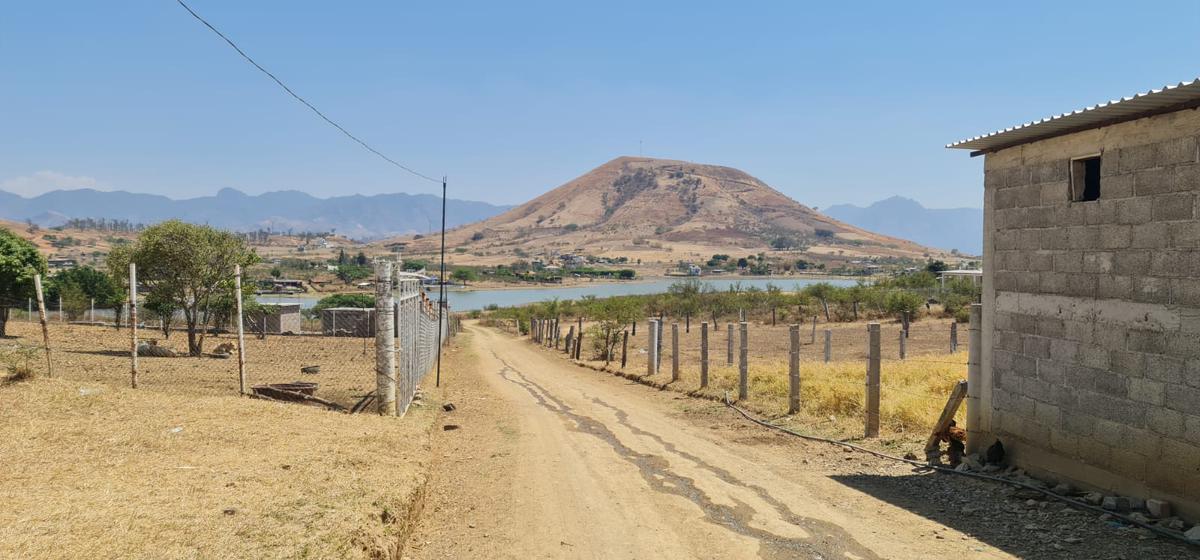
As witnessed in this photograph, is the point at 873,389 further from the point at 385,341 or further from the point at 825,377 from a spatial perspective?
the point at 385,341

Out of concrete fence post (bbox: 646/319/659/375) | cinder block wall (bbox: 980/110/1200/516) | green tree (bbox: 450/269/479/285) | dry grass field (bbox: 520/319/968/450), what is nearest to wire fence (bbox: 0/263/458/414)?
concrete fence post (bbox: 646/319/659/375)

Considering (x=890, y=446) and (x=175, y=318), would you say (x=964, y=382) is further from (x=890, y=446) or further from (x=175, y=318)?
(x=175, y=318)

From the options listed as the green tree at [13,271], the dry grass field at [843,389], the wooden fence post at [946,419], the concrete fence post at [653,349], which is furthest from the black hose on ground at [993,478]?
the green tree at [13,271]

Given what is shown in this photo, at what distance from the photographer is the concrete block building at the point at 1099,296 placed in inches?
285

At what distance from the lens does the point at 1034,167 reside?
927 cm

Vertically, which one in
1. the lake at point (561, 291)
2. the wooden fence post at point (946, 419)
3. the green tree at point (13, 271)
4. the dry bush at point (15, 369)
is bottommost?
the lake at point (561, 291)

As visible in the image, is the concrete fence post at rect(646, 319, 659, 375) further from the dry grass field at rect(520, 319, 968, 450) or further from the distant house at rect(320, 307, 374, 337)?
the distant house at rect(320, 307, 374, 337)

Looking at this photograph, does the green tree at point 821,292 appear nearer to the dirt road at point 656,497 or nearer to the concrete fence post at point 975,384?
the dirt road at point 656,497

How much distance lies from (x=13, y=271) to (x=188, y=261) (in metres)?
7.80

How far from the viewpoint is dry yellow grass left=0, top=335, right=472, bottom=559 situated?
5.51m

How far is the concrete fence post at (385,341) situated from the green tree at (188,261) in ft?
44.9

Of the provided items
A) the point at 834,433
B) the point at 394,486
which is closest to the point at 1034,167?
the point at 834,433

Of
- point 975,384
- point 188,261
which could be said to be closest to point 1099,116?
point 975,384

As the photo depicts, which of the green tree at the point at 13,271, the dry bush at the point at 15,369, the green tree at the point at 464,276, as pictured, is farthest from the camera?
the green tree at the point at 464,276
